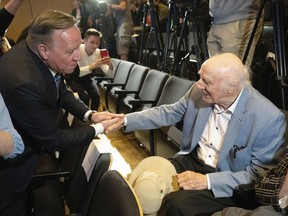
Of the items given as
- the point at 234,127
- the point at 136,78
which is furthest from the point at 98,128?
the point at 136,78

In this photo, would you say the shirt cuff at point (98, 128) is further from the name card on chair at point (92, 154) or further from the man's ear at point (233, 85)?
the man's ear at point (233, 85)

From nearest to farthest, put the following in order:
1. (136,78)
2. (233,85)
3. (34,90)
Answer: (34,90) < (233,85) < (136,78)

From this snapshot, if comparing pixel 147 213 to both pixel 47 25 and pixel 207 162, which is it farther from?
pixel 47 25

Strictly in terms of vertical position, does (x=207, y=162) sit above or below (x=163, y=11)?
below

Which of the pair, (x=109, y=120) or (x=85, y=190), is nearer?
(x=85, y=190)

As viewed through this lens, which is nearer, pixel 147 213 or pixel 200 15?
pixel 147 213

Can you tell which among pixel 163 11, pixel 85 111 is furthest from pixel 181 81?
pixel 163 11

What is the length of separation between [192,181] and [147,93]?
1827 millimetres

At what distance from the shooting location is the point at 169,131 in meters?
2.34

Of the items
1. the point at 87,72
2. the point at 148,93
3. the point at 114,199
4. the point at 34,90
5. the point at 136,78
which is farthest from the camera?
the point at 136,78

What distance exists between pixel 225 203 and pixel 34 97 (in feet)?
3.31

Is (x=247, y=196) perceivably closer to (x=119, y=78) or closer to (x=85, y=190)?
(x=85, y=190)

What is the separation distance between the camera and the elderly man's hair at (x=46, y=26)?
4.17 ft

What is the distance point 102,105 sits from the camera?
4.82 m
